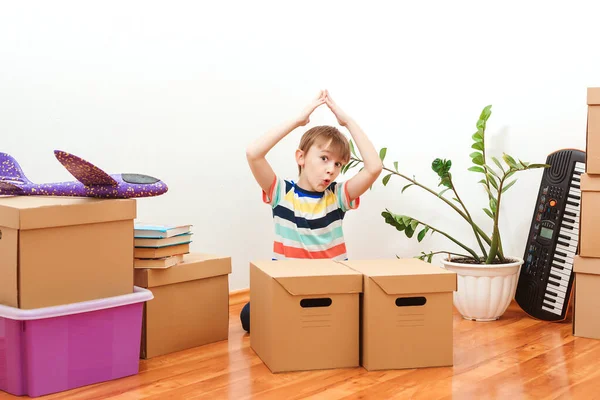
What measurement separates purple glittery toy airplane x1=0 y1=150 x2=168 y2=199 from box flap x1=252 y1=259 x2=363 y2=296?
0.40 metres

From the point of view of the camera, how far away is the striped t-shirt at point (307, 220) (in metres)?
2.41

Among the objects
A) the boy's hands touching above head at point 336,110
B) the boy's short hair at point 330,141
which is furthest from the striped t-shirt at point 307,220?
the boy's hands touching above head at point 336,110

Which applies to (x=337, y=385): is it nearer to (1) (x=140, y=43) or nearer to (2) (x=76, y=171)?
(2) (x=76, y=171)

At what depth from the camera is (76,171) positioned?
1.82m

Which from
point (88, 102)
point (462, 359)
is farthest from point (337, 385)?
point (88, 102)

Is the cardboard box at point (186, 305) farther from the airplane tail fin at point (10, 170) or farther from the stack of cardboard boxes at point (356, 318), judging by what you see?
the airplane tail fin at point (10, 170)

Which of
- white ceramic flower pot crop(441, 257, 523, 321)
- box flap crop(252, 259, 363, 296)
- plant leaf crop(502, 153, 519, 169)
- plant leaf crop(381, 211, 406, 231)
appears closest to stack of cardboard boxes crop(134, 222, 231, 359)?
box flap crop(252, 259, 363, 296)

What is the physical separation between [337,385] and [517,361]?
0.55 metres

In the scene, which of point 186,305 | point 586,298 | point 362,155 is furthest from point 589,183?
point 186,305

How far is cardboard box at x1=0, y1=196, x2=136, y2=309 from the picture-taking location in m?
1.72

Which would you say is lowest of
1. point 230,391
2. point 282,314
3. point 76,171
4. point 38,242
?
point 230,391

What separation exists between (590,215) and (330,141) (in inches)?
32.9

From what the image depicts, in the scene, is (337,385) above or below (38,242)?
below

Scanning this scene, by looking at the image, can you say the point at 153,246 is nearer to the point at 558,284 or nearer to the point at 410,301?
the point at 410,301
